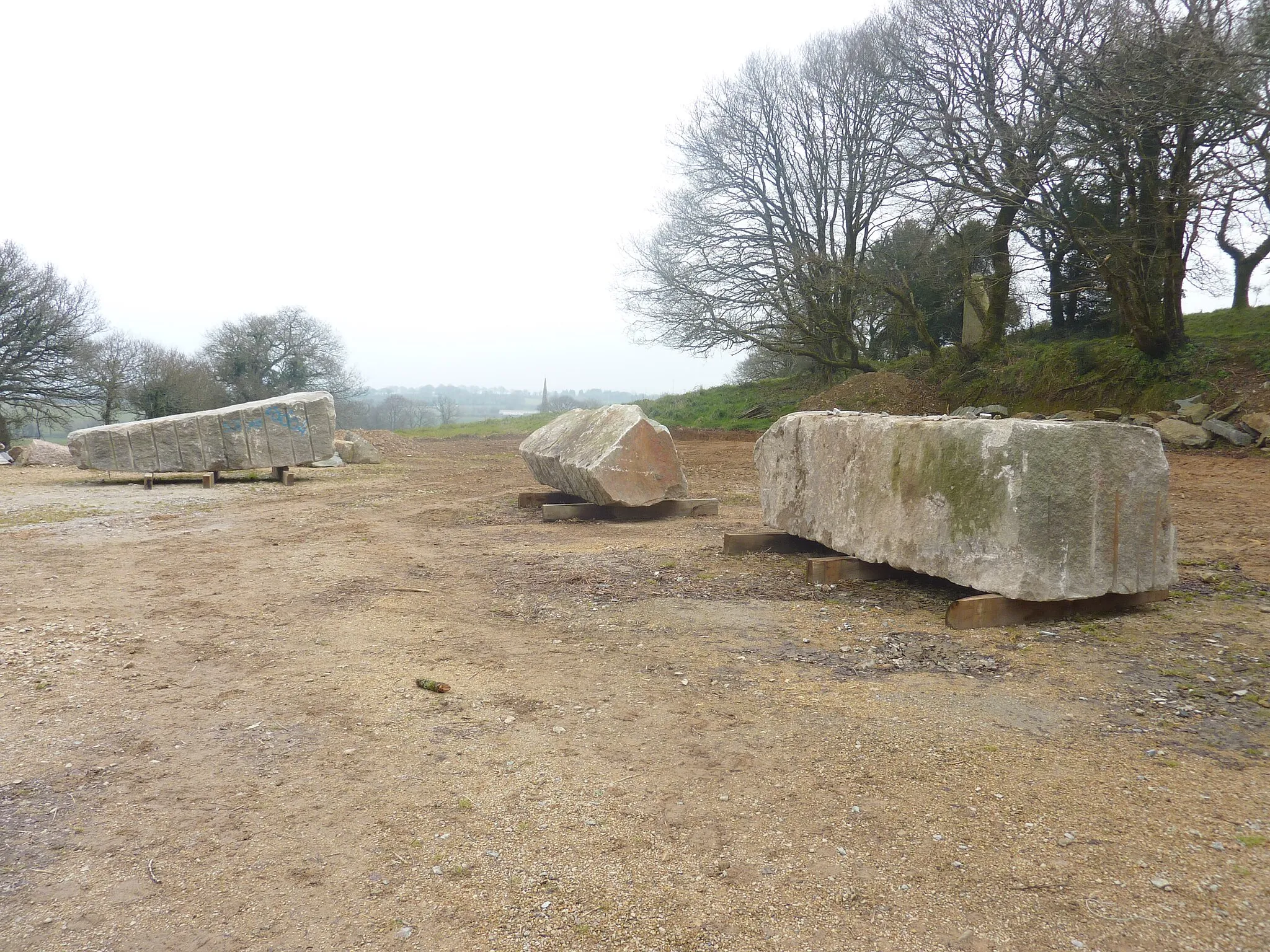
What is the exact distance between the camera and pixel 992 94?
1273cm

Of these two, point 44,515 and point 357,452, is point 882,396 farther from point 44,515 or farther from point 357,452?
point 44,515

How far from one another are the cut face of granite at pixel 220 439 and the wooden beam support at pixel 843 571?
967cm

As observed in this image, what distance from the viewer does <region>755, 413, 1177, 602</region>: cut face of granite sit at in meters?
4.15

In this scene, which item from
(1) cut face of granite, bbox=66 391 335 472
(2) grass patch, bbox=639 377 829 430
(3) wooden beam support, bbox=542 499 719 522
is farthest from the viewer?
(2) grass patch, bbox=639 377 829 430

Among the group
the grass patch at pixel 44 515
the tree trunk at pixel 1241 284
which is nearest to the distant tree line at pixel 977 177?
the tree trunk at pixel 1241 284

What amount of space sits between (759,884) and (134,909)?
5.47 feet

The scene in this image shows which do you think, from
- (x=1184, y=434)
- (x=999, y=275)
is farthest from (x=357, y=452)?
(x=1184, y=434)

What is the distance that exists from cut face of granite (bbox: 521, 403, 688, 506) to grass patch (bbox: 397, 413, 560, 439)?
15.7 m

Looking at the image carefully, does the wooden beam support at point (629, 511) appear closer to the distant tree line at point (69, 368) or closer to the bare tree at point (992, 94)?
the bare tree at point (992, 94)

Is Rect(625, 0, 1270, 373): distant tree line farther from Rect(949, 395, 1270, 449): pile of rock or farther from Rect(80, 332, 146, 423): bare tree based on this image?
Rect(80, 332, 146, 423): bare tree

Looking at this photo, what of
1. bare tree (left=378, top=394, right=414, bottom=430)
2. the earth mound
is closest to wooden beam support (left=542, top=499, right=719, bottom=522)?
the earth mound

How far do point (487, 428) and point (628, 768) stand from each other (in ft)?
84.6

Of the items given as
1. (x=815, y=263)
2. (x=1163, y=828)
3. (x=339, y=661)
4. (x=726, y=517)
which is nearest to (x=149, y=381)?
(x=815, y=263)

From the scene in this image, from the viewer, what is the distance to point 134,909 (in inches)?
82.0
